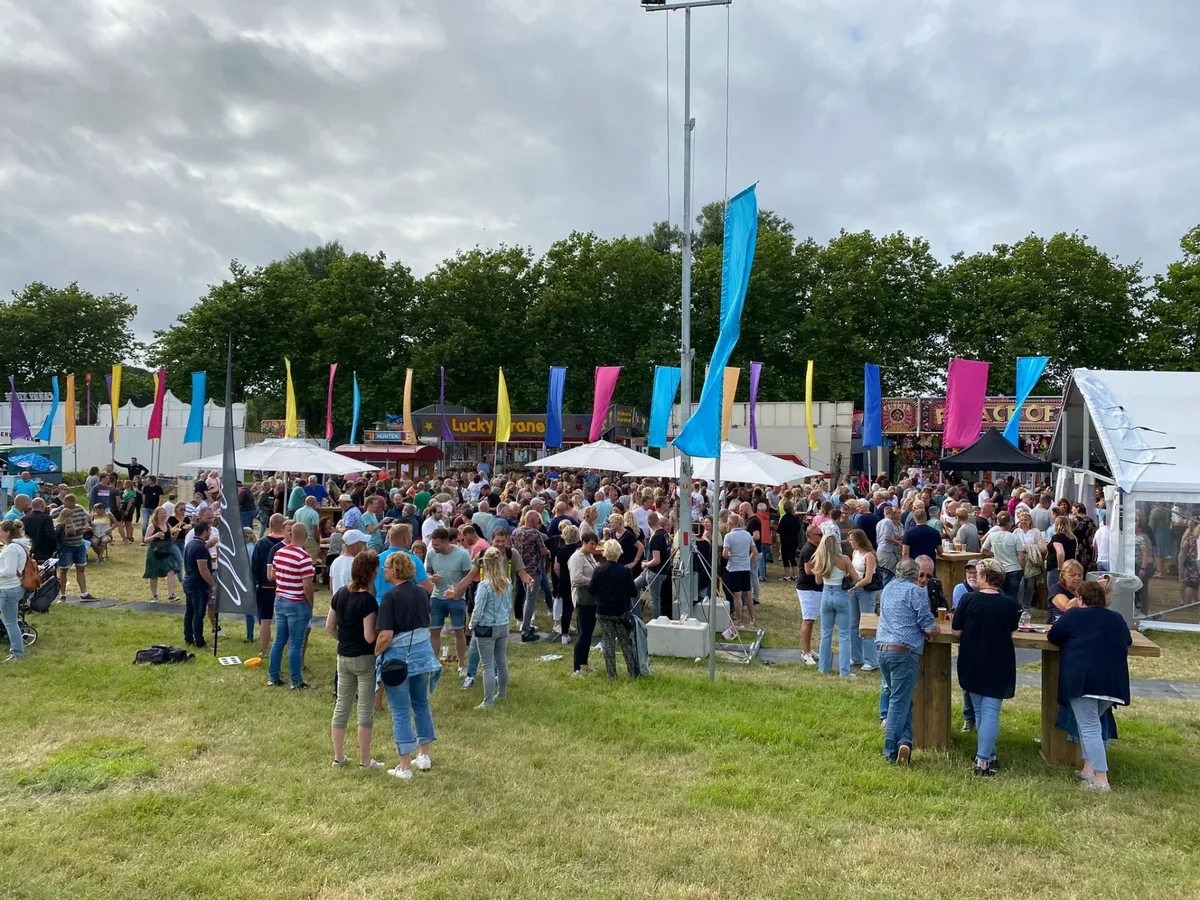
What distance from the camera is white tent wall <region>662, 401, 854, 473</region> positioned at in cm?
2850

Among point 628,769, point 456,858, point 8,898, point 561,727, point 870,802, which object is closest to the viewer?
point 8,898

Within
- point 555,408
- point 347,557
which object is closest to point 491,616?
point 347,557

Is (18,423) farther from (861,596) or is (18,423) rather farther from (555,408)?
(861,596)

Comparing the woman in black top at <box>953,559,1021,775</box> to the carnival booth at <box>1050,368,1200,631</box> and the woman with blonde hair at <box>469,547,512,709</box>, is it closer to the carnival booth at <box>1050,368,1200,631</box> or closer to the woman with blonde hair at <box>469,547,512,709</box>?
the woman with blonde hair at <box>469,547,512,709</box>

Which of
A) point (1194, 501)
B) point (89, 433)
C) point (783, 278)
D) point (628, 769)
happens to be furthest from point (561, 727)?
point (89, 433)

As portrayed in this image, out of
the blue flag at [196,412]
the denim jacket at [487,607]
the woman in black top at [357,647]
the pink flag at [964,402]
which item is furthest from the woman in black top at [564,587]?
the blue flag at [196,412]

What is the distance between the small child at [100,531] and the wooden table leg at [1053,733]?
1511 centimetres

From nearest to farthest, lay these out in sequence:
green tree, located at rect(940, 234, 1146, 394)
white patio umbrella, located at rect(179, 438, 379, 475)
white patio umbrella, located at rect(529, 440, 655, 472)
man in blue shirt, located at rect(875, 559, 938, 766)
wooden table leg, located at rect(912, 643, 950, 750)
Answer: man in blue shirt, located at rect(875, 559, 938, 766), wooden table leg, located at rect(912, 643, 950, 750), white patio umbrella, located at rect(179, 438, 379, 475), white patio umbrella, located at rect(529, 440, 655, 472), green tree, located at rect(940, 234, 1146, 394)

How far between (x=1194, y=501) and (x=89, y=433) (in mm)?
38089

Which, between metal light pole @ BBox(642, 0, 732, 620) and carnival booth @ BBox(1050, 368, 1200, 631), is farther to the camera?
carnival booth @ BBox(1050, 368, 1200, 631)

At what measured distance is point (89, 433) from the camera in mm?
34938

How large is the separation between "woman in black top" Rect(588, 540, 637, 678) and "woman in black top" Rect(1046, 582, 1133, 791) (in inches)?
141

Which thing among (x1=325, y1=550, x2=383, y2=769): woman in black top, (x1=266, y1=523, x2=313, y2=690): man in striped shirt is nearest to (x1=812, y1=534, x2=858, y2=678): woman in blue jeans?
(x1=325, y1=550, x2=383, y2=769): woman in black top

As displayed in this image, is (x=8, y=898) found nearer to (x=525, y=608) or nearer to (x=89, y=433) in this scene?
(x=525, y=608)
